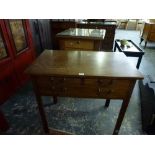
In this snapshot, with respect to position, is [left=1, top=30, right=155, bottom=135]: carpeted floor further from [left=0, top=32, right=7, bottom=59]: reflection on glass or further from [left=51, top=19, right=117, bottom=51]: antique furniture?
[left=51, top=19, right=117, bottom=51]: antique furniture

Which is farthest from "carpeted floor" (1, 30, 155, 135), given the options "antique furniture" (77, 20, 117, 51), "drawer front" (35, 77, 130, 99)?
"antique furniture" (77, 20, 117, 51)

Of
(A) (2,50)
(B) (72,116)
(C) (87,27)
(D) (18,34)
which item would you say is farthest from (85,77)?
(C) (87,27)

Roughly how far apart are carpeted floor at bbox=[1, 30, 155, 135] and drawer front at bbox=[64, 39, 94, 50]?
85cm

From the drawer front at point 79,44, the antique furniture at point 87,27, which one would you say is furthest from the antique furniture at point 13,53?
the antique furniture at point 87,27

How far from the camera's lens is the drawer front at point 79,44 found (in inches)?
78.3

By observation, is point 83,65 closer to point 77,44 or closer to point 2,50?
point 77,44

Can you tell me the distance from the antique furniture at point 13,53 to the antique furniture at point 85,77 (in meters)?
0.85

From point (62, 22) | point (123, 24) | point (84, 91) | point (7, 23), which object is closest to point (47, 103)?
point (84, 91)

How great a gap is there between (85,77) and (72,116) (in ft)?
2.79

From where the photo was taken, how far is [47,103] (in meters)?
1.84

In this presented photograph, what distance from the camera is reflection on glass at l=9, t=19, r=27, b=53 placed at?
6.03 feet

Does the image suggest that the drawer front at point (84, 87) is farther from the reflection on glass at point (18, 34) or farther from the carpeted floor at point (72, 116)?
the reflection on glass at point (18, 34)
